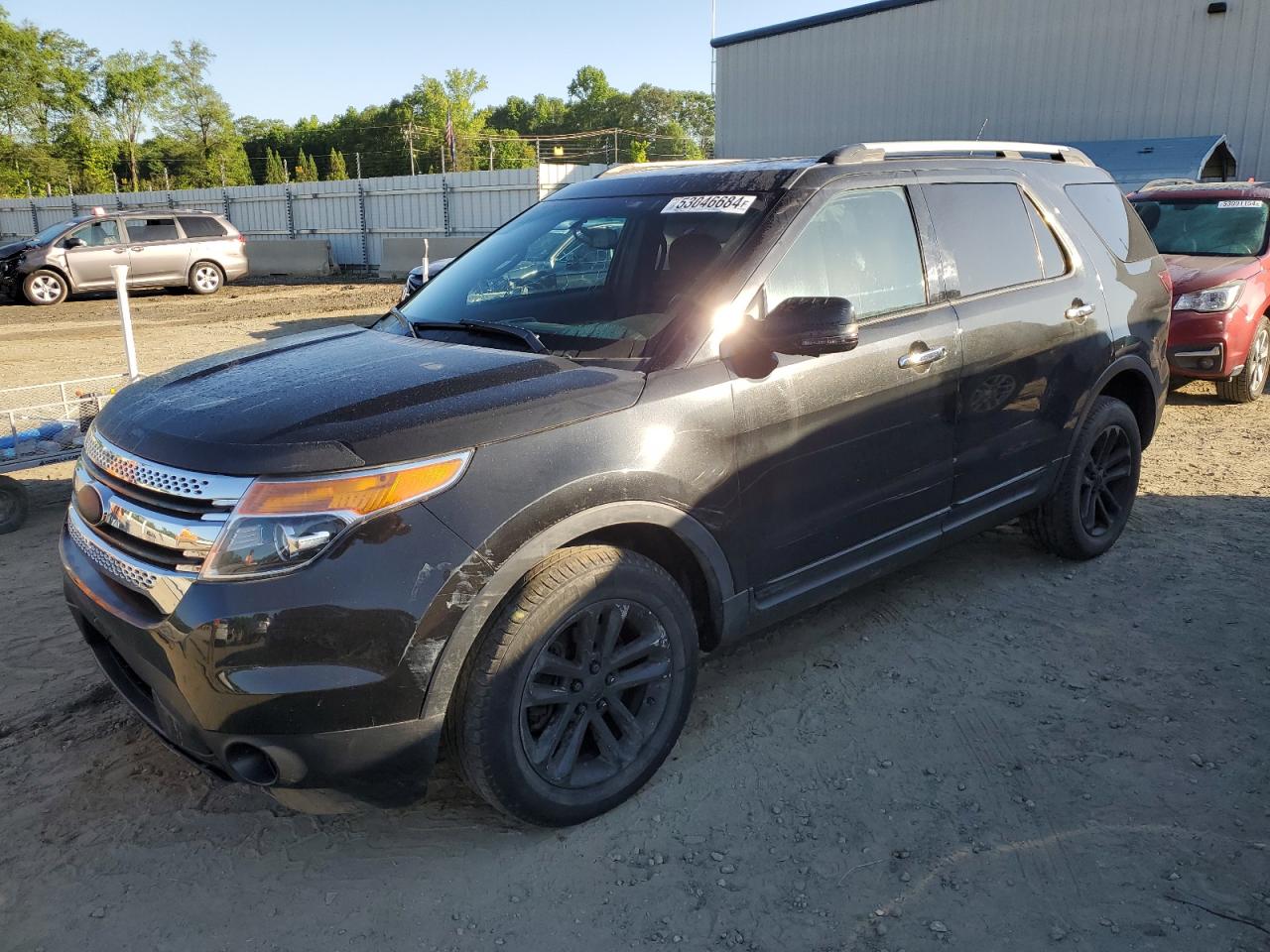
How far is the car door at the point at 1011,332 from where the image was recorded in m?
3.88

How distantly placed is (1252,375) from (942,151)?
607cm

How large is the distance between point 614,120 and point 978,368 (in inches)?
5016

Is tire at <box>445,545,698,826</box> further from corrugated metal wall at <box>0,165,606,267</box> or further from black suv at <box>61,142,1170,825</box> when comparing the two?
corrugated metal wall at <box>0,165,606,267</box>

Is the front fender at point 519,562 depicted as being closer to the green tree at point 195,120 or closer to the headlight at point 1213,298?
the headlight at point 1213,298

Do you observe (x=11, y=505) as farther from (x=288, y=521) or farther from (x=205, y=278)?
(x=205, y=278)

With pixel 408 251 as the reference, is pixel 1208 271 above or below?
above

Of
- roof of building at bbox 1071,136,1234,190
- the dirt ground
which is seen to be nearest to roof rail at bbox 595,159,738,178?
the dirt ground

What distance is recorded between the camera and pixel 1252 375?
8.48 metres

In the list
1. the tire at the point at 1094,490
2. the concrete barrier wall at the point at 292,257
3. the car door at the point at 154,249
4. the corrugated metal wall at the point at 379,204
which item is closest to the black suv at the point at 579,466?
the tire at the point at 1094,490

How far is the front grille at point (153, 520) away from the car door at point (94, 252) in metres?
18.5

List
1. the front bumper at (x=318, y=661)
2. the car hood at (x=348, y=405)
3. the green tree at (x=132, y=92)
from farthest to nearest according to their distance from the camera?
the green tree at (x=132, y=92), the car hood at (x=348, y=405), the front bumper at (x=318, y=661)

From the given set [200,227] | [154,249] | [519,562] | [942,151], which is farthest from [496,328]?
[200,227]

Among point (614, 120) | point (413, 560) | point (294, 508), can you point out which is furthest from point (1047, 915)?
point (614, 120)

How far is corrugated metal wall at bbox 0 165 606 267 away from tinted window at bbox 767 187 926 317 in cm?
1916
